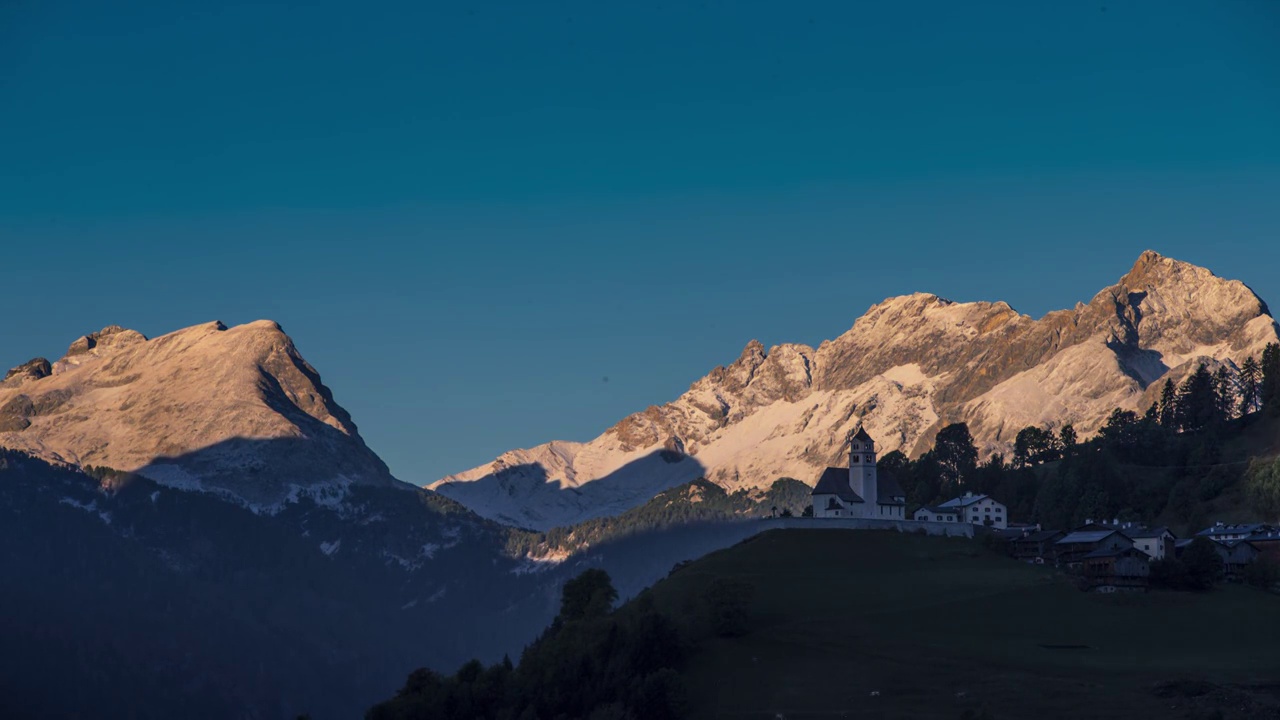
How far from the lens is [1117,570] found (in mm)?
161875

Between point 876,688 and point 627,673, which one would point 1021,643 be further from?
point 627,673

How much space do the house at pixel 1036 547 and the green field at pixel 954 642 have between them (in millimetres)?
4520

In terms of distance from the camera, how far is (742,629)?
484ft

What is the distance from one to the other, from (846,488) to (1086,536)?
3020 centimetres

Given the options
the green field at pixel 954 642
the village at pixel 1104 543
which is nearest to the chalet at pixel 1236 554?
the village at pixel 1104 543

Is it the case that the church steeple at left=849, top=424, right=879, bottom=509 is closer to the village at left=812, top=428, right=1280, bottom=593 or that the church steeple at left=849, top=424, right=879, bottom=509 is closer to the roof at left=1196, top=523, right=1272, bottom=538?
the village at left=812, top=428, right=1280, bottom=593

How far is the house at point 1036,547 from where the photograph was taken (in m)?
177

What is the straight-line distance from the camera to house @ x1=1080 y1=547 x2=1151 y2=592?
525ft

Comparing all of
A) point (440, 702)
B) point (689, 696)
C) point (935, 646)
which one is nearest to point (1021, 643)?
point (935, 646)

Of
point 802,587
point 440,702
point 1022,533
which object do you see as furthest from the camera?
point 1022,533

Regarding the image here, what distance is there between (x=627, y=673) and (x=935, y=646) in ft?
81.1

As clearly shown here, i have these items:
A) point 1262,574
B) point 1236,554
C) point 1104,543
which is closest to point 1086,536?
point 1104,543

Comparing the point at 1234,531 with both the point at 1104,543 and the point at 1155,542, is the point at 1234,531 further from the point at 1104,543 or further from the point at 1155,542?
the point at 1104,543

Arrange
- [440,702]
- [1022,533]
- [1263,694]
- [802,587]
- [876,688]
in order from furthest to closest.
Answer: [1022,533] → [802,587] → [440,702] → [876,688] → [1263,694]
